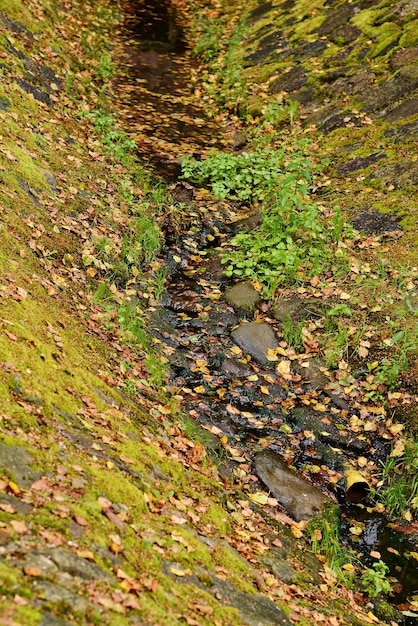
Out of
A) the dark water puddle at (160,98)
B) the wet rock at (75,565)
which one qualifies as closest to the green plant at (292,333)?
the dark water puddle at (160,98)

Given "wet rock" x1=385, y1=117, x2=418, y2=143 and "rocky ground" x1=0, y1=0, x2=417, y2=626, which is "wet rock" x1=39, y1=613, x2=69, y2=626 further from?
"wet rock" x1=385, y1=117, x2=418, y2=143

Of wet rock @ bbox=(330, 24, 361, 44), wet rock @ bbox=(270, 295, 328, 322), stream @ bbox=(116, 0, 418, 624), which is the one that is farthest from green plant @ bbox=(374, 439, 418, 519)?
wet rock @ bbox=(330, 24, 361, 44)

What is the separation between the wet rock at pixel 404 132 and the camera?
769 cm

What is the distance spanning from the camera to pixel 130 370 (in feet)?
15.9

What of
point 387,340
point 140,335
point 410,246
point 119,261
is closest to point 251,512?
point 140,335

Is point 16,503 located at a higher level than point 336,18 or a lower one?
lower

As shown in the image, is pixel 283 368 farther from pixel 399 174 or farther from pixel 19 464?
pixel 19 464

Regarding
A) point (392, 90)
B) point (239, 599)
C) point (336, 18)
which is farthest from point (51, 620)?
point (336, 18)

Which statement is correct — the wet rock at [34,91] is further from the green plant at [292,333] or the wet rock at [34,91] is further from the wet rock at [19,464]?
the wet rock at [19,464]

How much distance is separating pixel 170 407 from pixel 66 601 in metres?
2.71

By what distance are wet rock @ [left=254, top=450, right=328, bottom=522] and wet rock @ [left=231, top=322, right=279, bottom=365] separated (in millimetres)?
1262

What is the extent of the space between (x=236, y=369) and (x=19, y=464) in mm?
3242

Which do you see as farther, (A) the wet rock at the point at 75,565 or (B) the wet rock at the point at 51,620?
(A) the wet rock at the point at 75,565

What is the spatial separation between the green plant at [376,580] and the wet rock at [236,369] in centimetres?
210
